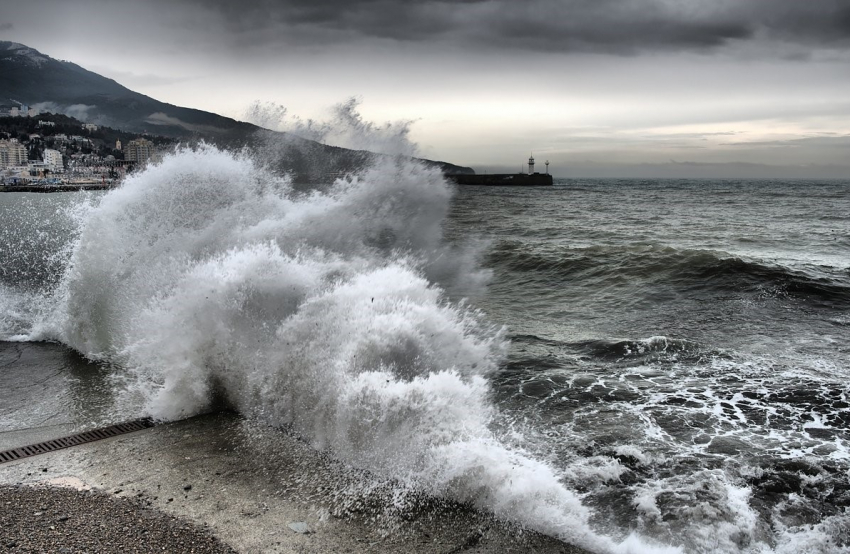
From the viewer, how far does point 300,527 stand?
375 centimetres

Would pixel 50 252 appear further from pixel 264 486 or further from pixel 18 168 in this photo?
pixel 18 168

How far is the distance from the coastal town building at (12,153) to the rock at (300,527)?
125 meters

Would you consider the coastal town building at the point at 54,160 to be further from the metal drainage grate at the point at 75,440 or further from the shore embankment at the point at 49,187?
the metal drainage grate at the point at 75,440

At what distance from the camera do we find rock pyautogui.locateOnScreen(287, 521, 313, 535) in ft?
12.1

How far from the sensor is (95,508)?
3906mm

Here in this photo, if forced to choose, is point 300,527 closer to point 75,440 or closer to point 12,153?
point 75,440

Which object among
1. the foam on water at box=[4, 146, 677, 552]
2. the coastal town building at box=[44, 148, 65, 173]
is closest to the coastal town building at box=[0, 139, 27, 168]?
the coastal town building at box=[44, 148, 65, 173]

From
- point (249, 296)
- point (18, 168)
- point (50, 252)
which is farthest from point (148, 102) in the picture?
point (249, 296)

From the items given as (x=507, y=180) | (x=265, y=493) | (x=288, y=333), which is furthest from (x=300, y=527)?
(x=507, y=180)

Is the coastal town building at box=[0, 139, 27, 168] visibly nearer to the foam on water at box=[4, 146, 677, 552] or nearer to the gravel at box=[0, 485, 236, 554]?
the foam on water at box=[4, 146, 677, 552]

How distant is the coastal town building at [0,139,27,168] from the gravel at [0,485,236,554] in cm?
12392

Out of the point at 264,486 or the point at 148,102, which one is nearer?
the point at 264,486

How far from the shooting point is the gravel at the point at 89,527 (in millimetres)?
3434

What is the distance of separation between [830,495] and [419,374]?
363 cm
